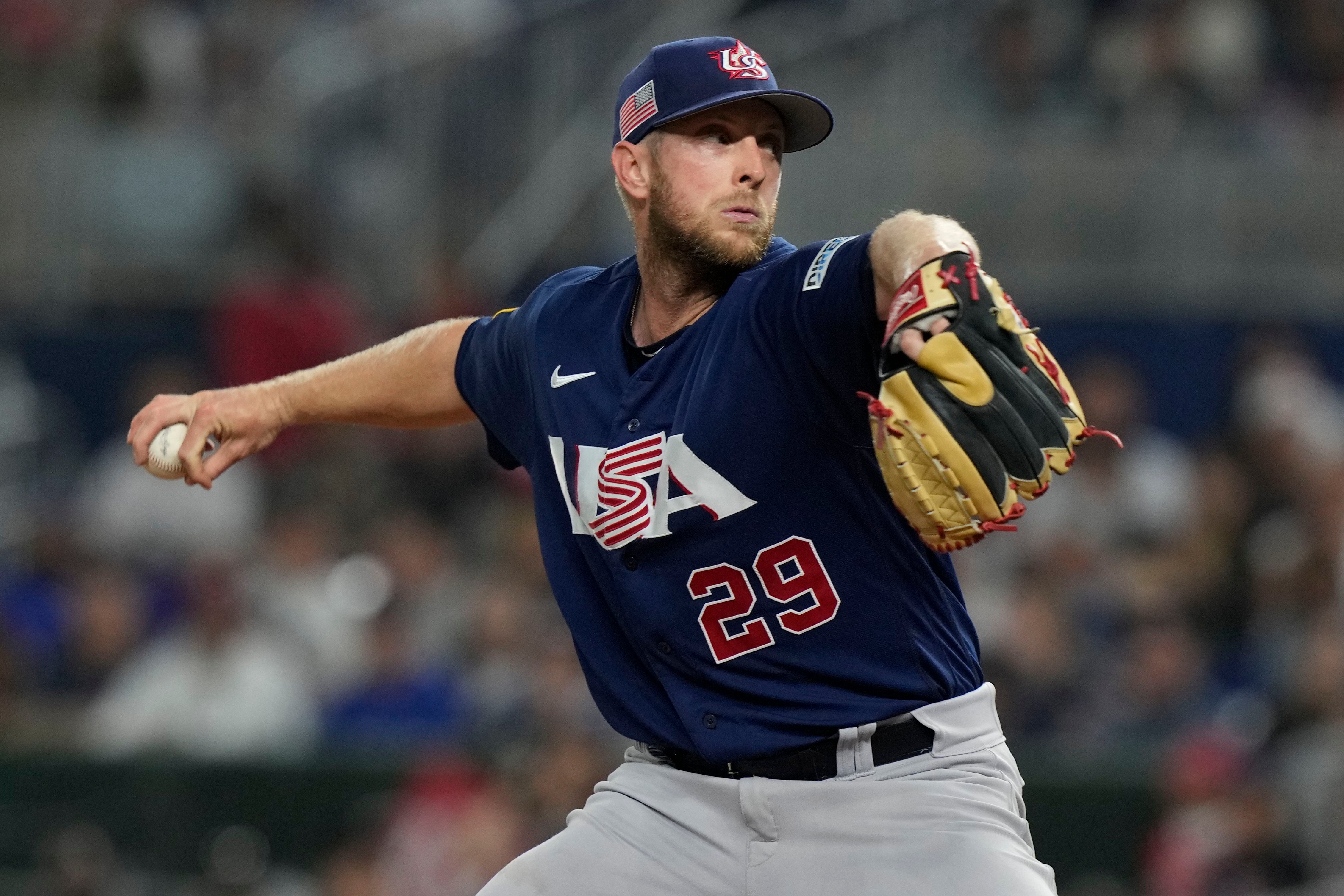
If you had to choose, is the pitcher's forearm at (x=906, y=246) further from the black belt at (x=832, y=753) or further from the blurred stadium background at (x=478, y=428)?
the blurred stadium background at (x=478, y=428)

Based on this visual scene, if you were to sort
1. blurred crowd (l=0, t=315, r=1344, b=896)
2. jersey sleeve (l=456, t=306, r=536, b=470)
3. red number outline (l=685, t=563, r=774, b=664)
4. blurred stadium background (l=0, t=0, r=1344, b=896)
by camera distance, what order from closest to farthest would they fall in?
red number outline (l=685, t=563, r=774, b=664) < jersey sleeve (l=456, t=306, r=536, b=470) < blurred crowd (l=0, t=315, r=1344, b=896) < blurred stadium background (l=0, t=0, r=1344, b=896)

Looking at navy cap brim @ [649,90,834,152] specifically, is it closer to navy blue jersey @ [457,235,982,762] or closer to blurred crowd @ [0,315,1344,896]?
navy blue jersey @ [457,235,982,762]

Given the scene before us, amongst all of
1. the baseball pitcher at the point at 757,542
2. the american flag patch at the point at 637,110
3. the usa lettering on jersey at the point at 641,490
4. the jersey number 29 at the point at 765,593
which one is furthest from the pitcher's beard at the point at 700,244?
the jersey number 29 at the point at 765,593

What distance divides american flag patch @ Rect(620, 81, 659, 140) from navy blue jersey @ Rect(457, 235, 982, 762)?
1.20 ft

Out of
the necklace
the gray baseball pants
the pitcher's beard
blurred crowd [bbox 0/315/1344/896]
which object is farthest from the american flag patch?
blurred crowd [bbox 0/315/1344/896]

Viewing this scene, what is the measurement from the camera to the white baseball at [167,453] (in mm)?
3861

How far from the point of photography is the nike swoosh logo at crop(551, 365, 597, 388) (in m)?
3.67

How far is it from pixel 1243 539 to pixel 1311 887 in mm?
1801

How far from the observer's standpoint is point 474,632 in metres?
8.14

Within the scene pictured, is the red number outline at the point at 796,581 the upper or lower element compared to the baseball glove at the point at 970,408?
lower

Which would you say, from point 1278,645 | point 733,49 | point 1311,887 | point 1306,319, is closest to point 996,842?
point 733,49

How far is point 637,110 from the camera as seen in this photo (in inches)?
145

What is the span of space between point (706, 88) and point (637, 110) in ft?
0.65

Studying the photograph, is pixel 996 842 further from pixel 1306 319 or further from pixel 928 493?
pixel 1306 319
